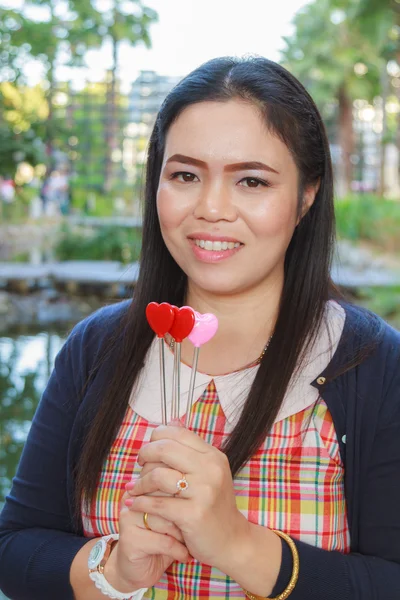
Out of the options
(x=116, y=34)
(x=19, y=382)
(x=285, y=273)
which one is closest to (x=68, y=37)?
(x=116, y=34)

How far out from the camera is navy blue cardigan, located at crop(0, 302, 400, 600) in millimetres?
1123

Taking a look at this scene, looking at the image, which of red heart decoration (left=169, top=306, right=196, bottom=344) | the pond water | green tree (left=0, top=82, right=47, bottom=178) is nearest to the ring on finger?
red heart decoration (left=169, top=306, right=196, bottom=344)

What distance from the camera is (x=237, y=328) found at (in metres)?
1.33

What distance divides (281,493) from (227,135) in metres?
0.54

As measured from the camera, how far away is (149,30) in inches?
459

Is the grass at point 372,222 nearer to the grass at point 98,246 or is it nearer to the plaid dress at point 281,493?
the grass at point 98,246

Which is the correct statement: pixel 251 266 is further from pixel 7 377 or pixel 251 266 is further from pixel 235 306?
pixel 7 377

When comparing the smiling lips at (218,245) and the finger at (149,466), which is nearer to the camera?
the finger at (149,466)

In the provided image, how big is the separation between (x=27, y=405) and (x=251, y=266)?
392 centimetres

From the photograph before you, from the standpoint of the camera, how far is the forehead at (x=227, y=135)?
117 cm

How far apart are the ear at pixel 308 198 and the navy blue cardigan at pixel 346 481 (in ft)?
0.61

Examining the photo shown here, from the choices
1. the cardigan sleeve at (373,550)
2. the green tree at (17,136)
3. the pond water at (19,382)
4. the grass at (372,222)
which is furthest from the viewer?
the grass at (372,222)

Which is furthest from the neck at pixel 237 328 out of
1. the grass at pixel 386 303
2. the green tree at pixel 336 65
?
the green tree at pixel 336 65

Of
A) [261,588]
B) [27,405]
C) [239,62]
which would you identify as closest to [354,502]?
[261,588]
